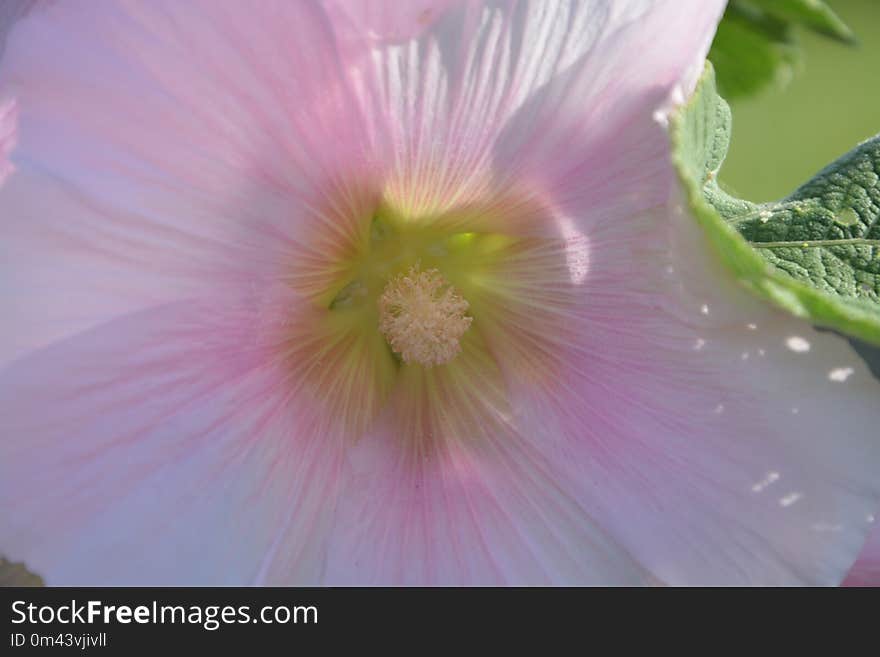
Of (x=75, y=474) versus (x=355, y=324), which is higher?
(x=355, y=324)

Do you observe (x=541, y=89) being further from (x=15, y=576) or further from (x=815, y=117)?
(x=815, y=117)

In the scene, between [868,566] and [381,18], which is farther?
[868,566]

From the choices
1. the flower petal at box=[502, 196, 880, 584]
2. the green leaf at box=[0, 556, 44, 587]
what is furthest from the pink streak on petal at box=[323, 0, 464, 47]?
the green leaf at box=[0, 556, 44, 587]

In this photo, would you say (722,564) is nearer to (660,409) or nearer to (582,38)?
(660,409)

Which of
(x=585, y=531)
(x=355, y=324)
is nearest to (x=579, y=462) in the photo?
(x=585, y=531)

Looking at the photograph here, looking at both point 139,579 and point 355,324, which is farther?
point 355,324

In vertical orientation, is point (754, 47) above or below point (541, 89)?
above

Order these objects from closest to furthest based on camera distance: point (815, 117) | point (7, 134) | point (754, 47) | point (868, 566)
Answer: point (7, 134) → point (868, 566) → point (754, 47) → point (815, 117)

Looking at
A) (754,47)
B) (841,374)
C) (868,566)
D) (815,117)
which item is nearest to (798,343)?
(841,374)
